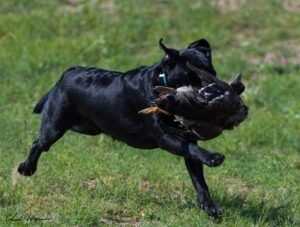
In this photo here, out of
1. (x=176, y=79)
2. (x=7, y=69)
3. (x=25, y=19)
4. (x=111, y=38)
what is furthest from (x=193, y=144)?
(x=25, y=19)

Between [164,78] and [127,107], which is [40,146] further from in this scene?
[164,78]

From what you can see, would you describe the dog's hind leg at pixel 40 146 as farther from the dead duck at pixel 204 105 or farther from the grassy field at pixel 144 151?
the dead duck at pixel 204 105

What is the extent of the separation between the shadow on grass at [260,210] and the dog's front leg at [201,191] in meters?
0.22

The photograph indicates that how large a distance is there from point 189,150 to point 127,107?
896 mm

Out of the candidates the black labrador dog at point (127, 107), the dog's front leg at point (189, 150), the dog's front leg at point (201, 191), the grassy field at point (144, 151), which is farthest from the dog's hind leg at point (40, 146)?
the dog's front leg at point (201, 191)

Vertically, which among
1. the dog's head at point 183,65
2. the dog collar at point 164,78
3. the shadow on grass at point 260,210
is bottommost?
the shadow on grass at point 260,210

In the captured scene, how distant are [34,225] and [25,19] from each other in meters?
8.81

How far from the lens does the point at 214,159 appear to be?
530 centimetres

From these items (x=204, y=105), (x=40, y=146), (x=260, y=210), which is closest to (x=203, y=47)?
(x=204, y=105)

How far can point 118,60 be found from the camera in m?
12.5

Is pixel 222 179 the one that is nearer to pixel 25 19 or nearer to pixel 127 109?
pixel 127 109

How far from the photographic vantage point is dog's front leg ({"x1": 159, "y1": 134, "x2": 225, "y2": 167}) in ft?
17.4

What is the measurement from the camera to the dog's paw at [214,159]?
5293 millimetres

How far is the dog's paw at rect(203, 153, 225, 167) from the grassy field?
0.60 metres
